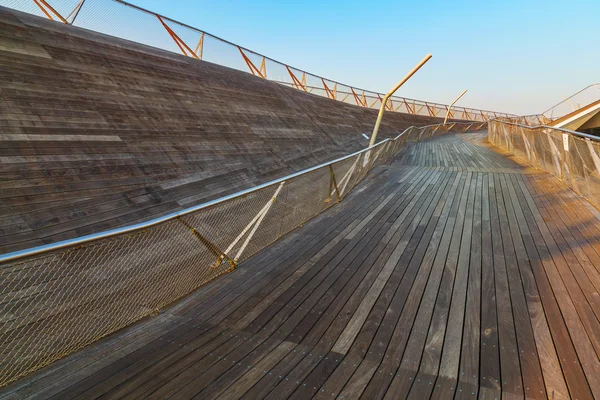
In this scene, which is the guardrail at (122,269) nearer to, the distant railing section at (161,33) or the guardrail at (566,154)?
the guardrail at (566,154)

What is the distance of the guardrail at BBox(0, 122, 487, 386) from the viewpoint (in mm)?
2730

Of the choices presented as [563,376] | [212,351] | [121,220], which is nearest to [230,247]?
[212,351]

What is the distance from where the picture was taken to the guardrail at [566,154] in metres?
5.39

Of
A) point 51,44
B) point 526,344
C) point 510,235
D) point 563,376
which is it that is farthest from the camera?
point 51,44

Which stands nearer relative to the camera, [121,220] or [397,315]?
[397,315]

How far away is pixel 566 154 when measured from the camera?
263 inches

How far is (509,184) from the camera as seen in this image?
758 cm

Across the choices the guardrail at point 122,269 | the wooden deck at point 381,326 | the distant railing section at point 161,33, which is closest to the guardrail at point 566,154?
the wooden deck at point 381,326

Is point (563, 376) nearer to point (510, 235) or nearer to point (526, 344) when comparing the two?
point (526, 344)

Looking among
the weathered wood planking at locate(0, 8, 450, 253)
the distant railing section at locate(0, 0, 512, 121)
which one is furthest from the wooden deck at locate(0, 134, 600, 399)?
the distant railing section at locate(0, 0, 512, 121)

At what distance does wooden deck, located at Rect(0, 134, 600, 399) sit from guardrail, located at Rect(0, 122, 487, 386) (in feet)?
0.66

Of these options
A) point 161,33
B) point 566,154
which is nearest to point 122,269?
point 566,154

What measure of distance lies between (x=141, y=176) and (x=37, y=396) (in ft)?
13.9

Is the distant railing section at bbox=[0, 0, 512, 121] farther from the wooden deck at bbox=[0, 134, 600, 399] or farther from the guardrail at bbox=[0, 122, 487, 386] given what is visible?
the wooden deck at bbox=[0, 134, 600, 399]
